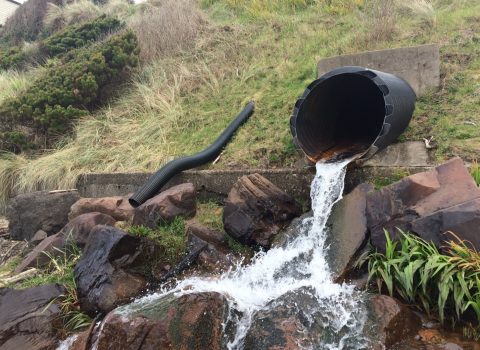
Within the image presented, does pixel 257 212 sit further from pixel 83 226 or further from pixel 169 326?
pixel 83 226

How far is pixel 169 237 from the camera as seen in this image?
479cm

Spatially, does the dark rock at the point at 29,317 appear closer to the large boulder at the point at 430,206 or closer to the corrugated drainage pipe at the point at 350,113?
the large boulder at the point at 430,206

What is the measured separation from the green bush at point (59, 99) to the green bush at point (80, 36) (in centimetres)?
359

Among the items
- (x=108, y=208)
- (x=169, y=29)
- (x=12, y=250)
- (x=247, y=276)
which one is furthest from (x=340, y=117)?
(x=169, y=29)

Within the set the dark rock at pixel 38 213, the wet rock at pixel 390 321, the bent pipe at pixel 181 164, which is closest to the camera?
the wet rock at pixel 390 321

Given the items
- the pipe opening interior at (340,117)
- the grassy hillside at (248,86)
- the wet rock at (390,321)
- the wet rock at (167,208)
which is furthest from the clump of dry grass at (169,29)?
the wet rock at (390,321)

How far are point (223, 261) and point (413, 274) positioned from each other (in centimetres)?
196

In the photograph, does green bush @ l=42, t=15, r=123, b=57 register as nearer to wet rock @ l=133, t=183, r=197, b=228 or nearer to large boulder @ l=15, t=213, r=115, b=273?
large boulder @ l=15, t=213, r=115, b=273

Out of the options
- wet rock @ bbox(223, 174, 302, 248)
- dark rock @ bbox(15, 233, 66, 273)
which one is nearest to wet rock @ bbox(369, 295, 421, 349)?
wet rock @ bbox(223, 174, 302, 248)

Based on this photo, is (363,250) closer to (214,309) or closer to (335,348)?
(335,348)

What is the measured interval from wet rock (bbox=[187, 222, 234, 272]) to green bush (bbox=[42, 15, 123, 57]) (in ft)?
33.9

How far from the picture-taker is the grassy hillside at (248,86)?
242 inches

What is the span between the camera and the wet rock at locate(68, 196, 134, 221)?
593 cm

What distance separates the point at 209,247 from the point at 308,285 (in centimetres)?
129
